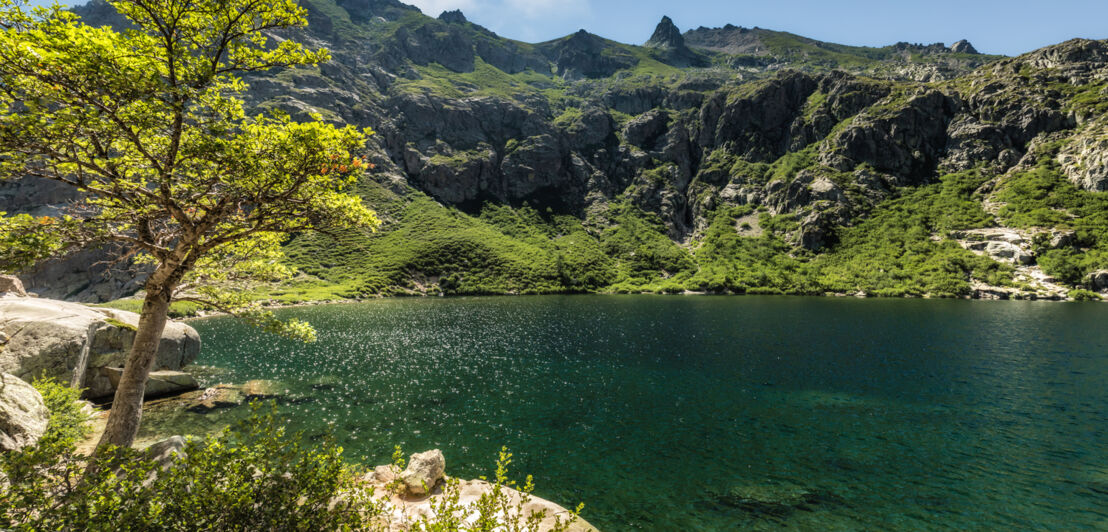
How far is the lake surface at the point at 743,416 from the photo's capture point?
18.2m

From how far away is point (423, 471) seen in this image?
16375 millimetres

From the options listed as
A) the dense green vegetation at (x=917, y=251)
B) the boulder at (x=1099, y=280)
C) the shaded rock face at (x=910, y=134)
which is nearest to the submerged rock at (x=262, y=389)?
the dense green vegetation at (x=917, y=251)

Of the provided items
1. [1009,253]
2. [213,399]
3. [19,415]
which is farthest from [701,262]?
[19,415]

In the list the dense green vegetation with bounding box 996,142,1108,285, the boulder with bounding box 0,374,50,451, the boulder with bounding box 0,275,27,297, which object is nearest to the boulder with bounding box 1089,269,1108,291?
the dense green vegetation with bounding box 996,142,1108,285

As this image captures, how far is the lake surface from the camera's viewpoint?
59.9 feet

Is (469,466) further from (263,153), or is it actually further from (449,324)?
(449,324)

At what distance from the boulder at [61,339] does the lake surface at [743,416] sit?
20.4 feet

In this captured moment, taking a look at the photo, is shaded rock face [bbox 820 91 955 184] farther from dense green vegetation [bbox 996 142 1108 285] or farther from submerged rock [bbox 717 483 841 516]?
submerged rock [bbox 717 483 841 516]

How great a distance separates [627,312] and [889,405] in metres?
64.3

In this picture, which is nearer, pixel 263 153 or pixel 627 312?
pixel 263 153

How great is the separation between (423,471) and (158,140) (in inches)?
561

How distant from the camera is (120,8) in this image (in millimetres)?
8492

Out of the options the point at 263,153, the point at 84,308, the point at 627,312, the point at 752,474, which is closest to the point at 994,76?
the point at 627,312

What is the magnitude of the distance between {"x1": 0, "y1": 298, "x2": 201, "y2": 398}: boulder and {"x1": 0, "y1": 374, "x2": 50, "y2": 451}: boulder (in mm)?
5743
